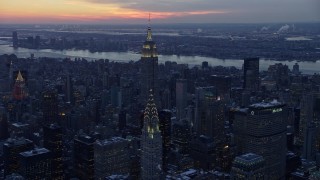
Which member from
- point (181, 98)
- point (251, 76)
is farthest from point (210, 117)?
point (251, 76)

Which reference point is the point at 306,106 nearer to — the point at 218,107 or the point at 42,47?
the point at 218,107

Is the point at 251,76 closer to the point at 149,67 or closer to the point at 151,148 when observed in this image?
the point at 149,67

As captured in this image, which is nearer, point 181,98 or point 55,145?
point 55,145

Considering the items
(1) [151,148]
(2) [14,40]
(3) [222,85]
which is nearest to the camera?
(1) [151,148]

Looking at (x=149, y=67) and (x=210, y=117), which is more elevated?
(x=149, y=67)

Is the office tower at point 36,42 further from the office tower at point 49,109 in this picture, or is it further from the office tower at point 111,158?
the office tower at point 111,158

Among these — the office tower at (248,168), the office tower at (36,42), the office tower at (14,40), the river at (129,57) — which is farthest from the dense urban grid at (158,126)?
the office tower at (36,42)
